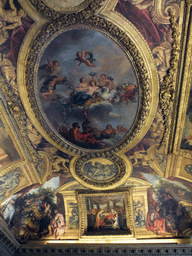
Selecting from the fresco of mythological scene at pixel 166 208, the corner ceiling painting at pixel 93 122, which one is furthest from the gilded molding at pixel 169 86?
the fresco of mythological scene at pixel 166 208

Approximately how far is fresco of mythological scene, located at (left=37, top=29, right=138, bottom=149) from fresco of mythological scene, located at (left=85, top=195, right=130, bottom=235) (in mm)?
3749

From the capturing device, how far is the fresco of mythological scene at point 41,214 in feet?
41.8

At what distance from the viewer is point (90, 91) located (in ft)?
31.9

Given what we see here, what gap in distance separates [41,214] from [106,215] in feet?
11.6

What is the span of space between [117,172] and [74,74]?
17.9 feet

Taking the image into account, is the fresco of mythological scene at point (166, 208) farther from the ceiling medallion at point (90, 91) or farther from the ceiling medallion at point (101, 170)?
the ceiling medallion at point (90, 91)

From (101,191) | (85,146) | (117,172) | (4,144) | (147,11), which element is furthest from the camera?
(101,191)

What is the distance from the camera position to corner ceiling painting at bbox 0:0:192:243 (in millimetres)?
8117

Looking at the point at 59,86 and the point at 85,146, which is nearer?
the point at 59,86

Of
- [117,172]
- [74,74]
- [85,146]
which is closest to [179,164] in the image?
[117,172]

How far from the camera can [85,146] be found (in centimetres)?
1123

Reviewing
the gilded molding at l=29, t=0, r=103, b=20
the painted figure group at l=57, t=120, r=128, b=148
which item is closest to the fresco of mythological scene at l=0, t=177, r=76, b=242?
the painted figure group at l=57, t=120, r=128, b=148

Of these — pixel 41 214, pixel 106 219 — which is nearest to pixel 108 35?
pixel 106 219

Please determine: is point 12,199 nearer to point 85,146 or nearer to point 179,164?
point 85,146
